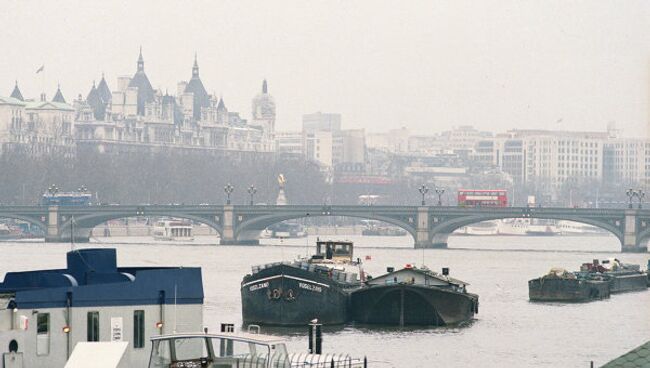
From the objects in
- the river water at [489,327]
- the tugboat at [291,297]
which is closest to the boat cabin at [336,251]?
the river water at [489,327]

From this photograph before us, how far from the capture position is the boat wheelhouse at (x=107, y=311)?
2422 cm

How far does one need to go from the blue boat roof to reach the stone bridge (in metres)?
114

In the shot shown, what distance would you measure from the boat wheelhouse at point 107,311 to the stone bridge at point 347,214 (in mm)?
115305

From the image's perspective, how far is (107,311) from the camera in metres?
24.8

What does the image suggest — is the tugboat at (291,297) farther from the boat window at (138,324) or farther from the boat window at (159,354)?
the boat window at (159,354)

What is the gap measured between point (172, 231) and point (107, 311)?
5895 inches

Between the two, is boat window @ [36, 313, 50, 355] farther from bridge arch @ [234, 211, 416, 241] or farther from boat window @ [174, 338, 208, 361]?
bridge arch @ [234, 211, 416, 241]

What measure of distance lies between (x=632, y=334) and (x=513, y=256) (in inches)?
2803

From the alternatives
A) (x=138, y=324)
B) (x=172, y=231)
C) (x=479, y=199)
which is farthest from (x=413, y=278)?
(x=172, y=231)

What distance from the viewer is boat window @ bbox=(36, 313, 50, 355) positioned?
24.2 m

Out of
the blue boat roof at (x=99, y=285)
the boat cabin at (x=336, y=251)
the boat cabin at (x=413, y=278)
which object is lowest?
the boat cabin at (x=413, y=278)

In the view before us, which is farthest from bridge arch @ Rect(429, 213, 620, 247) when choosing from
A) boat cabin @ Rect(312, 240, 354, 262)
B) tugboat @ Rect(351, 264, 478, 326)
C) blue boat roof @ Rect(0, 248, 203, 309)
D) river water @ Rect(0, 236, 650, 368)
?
blue boat roof @ Rect(0, 248, 203, 309)

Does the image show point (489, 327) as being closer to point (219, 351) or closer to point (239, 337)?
point (219, 351)

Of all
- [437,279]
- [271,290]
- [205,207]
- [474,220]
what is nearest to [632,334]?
[437,279]
